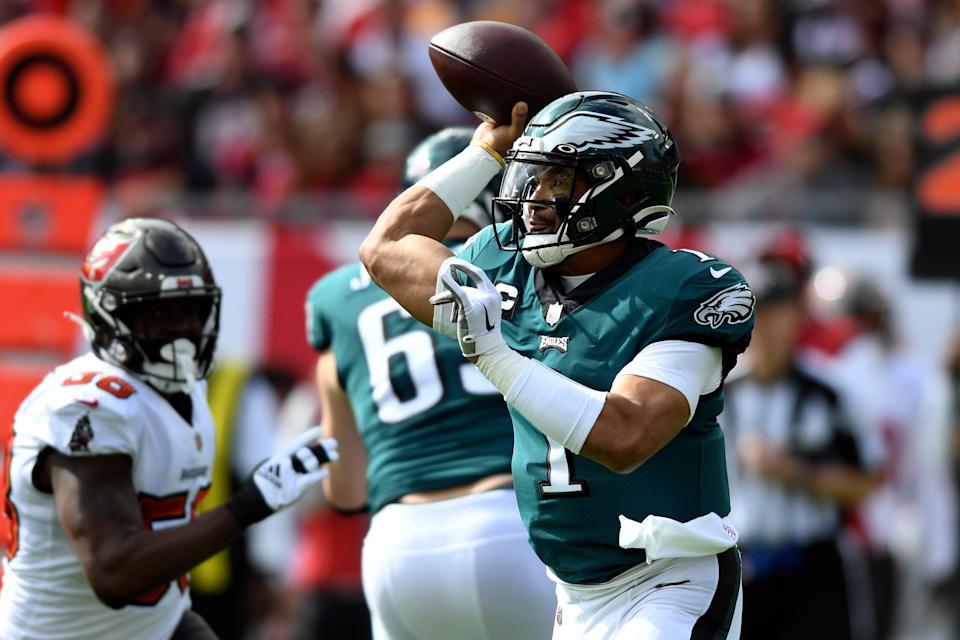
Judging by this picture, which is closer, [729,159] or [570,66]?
[729,159]

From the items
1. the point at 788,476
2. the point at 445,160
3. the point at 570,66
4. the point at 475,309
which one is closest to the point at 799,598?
the point at 788,476

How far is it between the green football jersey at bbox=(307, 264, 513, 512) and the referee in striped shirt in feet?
7.91

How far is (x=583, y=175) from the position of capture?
3.62m

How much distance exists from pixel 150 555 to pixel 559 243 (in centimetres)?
127

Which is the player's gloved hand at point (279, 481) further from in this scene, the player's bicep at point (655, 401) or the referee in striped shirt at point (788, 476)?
the referee in striped shirt at point (788, 476)

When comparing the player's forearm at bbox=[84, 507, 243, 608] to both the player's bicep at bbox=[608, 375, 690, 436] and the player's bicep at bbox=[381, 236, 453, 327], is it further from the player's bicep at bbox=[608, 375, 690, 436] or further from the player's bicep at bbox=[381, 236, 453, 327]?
the player's bicep at bbox=[608, 375, 690, 436]

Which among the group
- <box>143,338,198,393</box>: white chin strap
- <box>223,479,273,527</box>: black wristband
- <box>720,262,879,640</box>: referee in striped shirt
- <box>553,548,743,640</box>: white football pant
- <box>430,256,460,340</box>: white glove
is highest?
<box>430,256,460,340</box>: white glove

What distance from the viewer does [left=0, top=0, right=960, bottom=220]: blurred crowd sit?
987 cm

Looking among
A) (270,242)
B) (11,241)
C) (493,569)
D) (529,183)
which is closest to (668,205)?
(529,183)

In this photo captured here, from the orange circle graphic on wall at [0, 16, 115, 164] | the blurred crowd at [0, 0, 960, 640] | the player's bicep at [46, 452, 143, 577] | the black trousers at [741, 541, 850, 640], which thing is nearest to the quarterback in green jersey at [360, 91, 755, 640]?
the player's bicep at [46, 452, 143, 577]

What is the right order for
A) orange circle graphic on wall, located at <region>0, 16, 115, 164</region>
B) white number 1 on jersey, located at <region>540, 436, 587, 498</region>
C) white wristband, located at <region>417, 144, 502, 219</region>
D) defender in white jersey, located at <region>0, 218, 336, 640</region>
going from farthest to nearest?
1. orange circle graphic on wall, located at <region>0, 16, 115, 164</region>
2. defender in white jersey, located at <region>0, 218, 336, 640</region>
3. white wristband, located at <region>417, 144, 502, 219</region>
4. white number 1 on jersey, located at <region>540, 436, 587, 498</region>

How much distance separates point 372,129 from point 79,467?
22.6ft

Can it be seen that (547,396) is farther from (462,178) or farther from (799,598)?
(799,598)

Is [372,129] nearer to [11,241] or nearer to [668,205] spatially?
[11,241]
